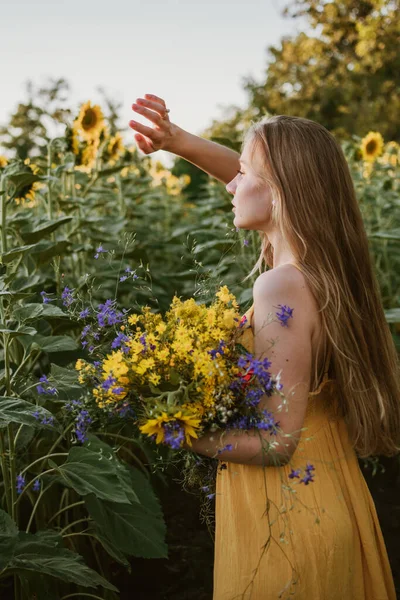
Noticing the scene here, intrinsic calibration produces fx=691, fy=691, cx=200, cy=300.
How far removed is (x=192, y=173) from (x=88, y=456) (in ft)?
35.4

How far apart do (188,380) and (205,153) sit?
0.99 metres

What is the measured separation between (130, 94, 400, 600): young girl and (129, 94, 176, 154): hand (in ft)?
1.13

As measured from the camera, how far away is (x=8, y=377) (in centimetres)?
177

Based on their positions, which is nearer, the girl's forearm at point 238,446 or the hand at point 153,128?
the girl's forearm at point 238,446

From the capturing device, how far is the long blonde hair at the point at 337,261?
146cm

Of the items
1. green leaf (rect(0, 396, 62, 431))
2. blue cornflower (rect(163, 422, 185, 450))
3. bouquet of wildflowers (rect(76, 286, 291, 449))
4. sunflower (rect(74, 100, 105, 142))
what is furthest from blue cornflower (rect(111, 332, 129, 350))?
sunflower (rect(74, 100, 105, 142))

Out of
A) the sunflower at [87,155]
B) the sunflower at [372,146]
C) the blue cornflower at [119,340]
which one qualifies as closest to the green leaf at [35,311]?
the blue cornflower at [119,340]

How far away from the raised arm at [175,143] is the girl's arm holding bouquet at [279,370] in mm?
684

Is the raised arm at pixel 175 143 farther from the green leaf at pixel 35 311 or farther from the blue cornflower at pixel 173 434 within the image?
the blue cornflower at pixel 173 434

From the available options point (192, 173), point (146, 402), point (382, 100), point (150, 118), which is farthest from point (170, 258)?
point (382, 100)

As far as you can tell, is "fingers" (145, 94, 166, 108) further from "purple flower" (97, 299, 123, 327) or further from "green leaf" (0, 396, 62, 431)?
"green leaf" (0, 396, 62, 431)

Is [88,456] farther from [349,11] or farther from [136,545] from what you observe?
[349,11]

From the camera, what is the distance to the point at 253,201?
154cm

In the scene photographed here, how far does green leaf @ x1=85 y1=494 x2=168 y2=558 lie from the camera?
1874 mm
